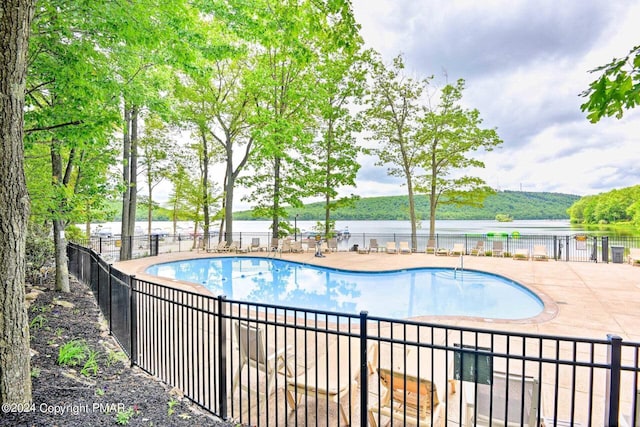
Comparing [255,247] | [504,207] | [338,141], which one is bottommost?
[255,247]

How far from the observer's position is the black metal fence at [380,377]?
235 centimetres

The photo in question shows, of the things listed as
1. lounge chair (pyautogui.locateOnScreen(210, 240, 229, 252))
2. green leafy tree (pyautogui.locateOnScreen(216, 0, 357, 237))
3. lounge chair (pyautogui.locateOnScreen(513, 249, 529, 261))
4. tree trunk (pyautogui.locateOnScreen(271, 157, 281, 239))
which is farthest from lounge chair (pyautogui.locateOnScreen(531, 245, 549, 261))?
lounge chair (pyautogui.locateOnScreen(210, 240, 229, 252))

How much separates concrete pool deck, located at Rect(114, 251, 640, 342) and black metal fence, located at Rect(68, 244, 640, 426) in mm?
1006

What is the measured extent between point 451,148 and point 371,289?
12460 mm

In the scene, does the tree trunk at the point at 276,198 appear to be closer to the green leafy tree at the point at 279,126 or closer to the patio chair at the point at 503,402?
the green leafy tree at the point at 279,126

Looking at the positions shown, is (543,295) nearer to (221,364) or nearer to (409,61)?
(221,364)

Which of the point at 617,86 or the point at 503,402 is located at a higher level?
the point at 617,86

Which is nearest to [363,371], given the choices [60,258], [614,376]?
[614,376]

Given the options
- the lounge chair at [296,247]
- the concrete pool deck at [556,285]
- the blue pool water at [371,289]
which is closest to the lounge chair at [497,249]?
the concrete pool deck at [556,285]

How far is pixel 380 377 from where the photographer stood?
3.27 m

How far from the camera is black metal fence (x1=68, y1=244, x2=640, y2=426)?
Result: 7.71ft

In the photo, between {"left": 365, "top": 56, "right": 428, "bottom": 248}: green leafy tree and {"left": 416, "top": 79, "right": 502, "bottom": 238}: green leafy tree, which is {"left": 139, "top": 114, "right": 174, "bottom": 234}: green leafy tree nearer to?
{"left": 365, "top": 56, "right": 428, "bottom": 248}: green leafy tree

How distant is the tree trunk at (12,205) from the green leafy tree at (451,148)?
1923 cm

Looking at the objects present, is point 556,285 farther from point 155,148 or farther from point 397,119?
point 155,148
